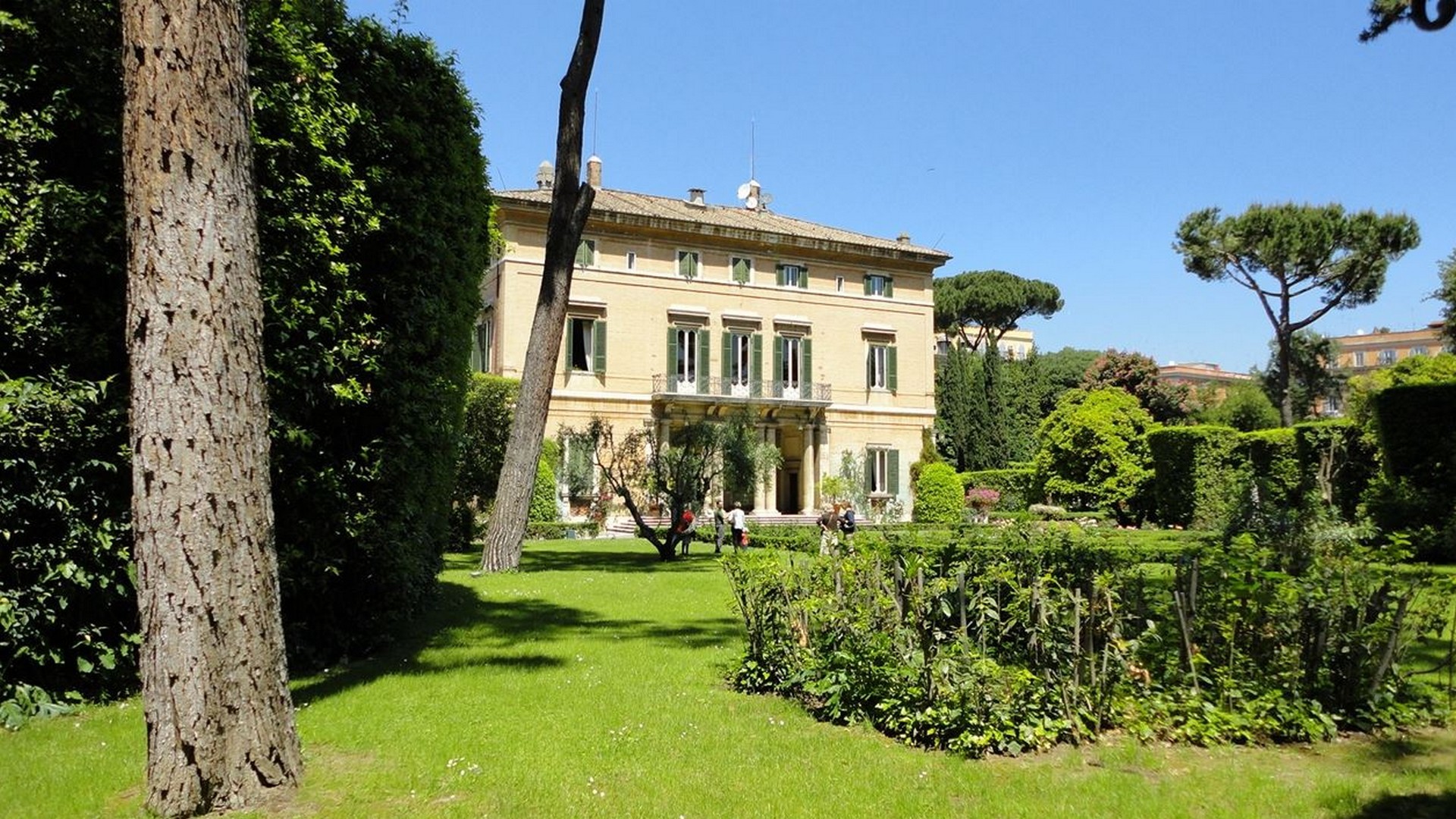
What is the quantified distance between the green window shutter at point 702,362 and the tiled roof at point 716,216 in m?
3.82

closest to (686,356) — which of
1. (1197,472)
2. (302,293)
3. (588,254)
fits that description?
(588,254)

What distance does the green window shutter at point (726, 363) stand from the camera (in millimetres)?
31422

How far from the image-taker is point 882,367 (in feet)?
111

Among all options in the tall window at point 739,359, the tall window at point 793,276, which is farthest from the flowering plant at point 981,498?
the tall window at point 793,276

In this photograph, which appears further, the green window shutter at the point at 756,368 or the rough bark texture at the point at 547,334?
the green window shutter at the point at 756,368

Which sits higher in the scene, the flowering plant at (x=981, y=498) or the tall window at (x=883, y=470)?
the tall window at (x=883, y=470)

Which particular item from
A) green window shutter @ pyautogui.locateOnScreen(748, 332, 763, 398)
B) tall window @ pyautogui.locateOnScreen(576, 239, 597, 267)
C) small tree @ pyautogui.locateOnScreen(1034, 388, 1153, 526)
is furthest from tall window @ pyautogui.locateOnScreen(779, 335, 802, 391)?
small tree @ pyautogui.locateOnScreen(1034, 388, 1153, 526)

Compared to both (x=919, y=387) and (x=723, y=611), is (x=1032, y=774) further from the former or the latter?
(x=919, y=387)

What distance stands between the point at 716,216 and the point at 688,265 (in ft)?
11.4

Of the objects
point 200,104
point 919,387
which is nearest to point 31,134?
point 200,104

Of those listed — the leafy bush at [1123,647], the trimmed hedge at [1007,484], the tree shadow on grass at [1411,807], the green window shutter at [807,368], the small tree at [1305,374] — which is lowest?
the tree shadow on grass at [1411,807]

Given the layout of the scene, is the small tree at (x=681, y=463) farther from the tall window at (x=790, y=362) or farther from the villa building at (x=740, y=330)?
the tall window at (x=790, y=362)

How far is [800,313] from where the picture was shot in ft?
107

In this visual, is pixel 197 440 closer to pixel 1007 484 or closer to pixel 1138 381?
pixel 1007 484
